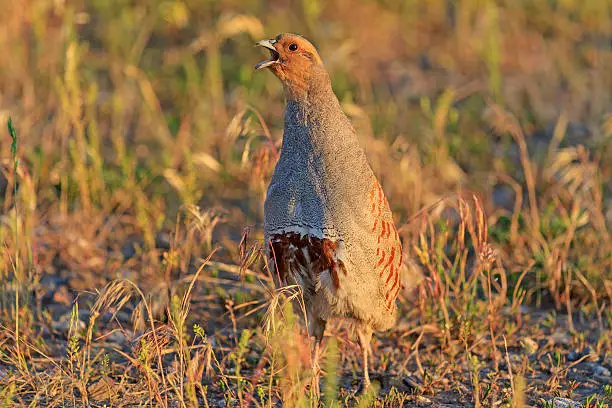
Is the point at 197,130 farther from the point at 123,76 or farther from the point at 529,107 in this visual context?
the point at 529,107

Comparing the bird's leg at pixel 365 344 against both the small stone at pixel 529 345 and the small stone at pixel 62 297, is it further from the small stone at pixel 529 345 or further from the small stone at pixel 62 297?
the small stone at pixel 62 297

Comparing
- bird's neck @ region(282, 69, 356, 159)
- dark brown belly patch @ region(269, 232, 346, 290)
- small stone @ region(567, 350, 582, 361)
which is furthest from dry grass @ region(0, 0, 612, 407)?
bird's neck @ region(282, 69, 356, 159)

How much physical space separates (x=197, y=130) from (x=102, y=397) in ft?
9.21

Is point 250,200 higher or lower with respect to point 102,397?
higher

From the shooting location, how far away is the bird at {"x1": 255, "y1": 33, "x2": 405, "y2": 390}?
11.7ft

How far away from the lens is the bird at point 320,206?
355 cm

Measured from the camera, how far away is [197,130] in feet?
20.3

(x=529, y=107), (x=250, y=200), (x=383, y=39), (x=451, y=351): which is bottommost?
(x=451, y=351)

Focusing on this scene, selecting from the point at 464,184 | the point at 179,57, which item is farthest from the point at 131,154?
the point at 464,184

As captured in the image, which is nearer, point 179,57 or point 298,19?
point 179,57

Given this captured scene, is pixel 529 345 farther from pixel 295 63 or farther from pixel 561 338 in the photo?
pixel 295 63

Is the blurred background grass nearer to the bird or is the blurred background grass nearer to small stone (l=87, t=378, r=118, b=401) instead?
the bird

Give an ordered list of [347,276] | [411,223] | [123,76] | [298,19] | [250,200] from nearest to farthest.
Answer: [347,276] < [411,223] < [250,200] < [123,76] < [298,19]

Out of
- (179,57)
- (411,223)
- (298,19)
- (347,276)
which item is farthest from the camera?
(298,19)
